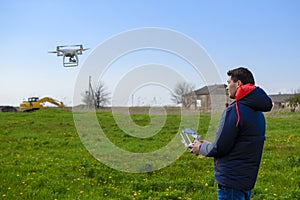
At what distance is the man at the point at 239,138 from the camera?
10.5 ft

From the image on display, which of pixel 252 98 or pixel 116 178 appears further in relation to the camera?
pixel 116 178

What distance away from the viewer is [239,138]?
325 centimetres

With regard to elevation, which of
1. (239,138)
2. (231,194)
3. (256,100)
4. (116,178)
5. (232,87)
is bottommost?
(116,178)

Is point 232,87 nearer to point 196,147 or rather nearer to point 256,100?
point 256,100

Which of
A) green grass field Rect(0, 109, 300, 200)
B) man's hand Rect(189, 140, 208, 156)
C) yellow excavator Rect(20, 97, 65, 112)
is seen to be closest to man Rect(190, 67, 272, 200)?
man's hand Rect(189, 140, 208, 156)

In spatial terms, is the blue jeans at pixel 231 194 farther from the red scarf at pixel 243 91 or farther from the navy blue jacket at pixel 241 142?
the red scarf at pixel 243 91

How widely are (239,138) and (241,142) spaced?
0.14 ft

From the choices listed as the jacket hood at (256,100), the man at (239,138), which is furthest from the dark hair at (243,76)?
the jacket hood at (256,100)

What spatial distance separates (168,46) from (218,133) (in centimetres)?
306

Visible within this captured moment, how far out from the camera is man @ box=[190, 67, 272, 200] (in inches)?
125

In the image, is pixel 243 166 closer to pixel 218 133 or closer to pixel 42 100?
pixel 218 133

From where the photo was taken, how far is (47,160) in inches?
380

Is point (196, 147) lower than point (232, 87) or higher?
lower

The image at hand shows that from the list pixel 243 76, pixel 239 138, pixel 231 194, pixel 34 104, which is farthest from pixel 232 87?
pixel 34 104
